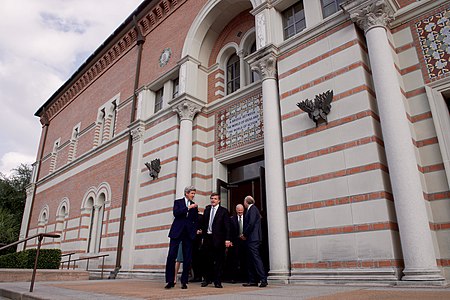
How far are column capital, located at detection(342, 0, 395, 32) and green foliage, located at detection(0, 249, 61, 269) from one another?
472 inches

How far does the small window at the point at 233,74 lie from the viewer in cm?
1065

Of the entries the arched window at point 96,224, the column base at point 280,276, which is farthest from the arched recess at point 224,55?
the arched window at point 96,224

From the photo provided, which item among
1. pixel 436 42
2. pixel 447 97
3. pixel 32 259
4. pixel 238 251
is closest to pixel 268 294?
pixel 238 251

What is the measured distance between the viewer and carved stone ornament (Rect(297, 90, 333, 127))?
6.66m

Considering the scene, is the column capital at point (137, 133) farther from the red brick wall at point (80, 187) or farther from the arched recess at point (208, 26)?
the arched recess at point (208, 26)

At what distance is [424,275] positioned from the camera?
4.82 meters

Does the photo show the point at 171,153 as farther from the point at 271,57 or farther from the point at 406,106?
the point at 406,106

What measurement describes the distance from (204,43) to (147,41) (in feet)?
13.0

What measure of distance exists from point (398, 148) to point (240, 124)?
4704mm

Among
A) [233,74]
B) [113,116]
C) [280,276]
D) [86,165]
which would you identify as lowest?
[280,276]

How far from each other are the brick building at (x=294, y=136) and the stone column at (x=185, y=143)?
0.05 metres

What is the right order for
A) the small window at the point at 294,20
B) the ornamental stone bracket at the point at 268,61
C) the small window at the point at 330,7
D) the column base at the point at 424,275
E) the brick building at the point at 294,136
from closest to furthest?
the column base at the point at 424,275 < the brick building at the point at 294,136 < the small window at the point at 330,7 < the ornamental stone bracket at the point at 268,61 < the small window at the point at 294,20

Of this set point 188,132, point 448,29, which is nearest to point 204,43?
point 188,132

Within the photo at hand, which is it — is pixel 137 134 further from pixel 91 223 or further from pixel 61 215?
pixel 61 215
